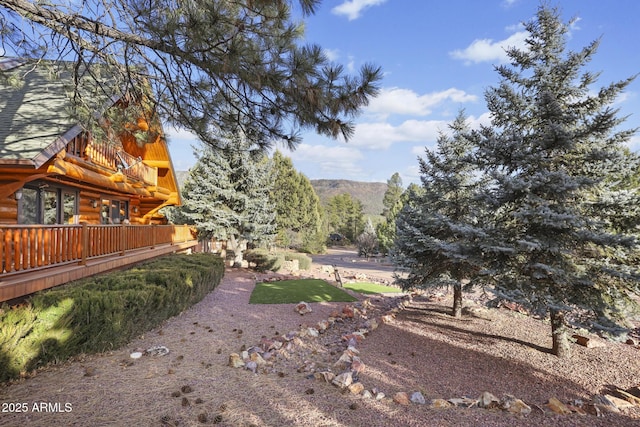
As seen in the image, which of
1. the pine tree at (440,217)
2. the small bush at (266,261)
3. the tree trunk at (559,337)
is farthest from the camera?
the small bush at (266,261)

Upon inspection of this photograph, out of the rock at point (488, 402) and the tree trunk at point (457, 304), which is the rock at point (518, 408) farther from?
the tree trunk at point (457, 304)

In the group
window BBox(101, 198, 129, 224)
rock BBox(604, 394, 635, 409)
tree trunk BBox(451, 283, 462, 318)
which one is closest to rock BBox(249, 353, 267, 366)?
rock BBox(604, 394, 635, 409)

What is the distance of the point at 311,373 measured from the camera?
181 inches

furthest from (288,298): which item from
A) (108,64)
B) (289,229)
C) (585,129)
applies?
(289,229)

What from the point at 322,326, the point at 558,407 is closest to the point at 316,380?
the point at 322,326

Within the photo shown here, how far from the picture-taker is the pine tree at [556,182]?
15.9ft

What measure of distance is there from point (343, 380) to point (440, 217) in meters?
4.49

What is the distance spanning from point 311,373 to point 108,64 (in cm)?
506

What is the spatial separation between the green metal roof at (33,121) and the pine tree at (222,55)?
1625 mm

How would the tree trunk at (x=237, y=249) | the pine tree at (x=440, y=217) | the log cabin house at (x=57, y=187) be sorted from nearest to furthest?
the log cabin house at (x=57, y=187) < the pine tree at (x=440, y=217) < the tree trunk at (x=237, y=249)

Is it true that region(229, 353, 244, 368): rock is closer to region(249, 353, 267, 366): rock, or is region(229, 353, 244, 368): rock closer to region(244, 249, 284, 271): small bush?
region(249, 353, 267, 366): rock

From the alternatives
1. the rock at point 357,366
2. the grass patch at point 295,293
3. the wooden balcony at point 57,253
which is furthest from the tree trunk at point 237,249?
the rock at point 357,366

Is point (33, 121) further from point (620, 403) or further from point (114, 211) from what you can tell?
point (620, 403)

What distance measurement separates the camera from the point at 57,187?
9.09m
